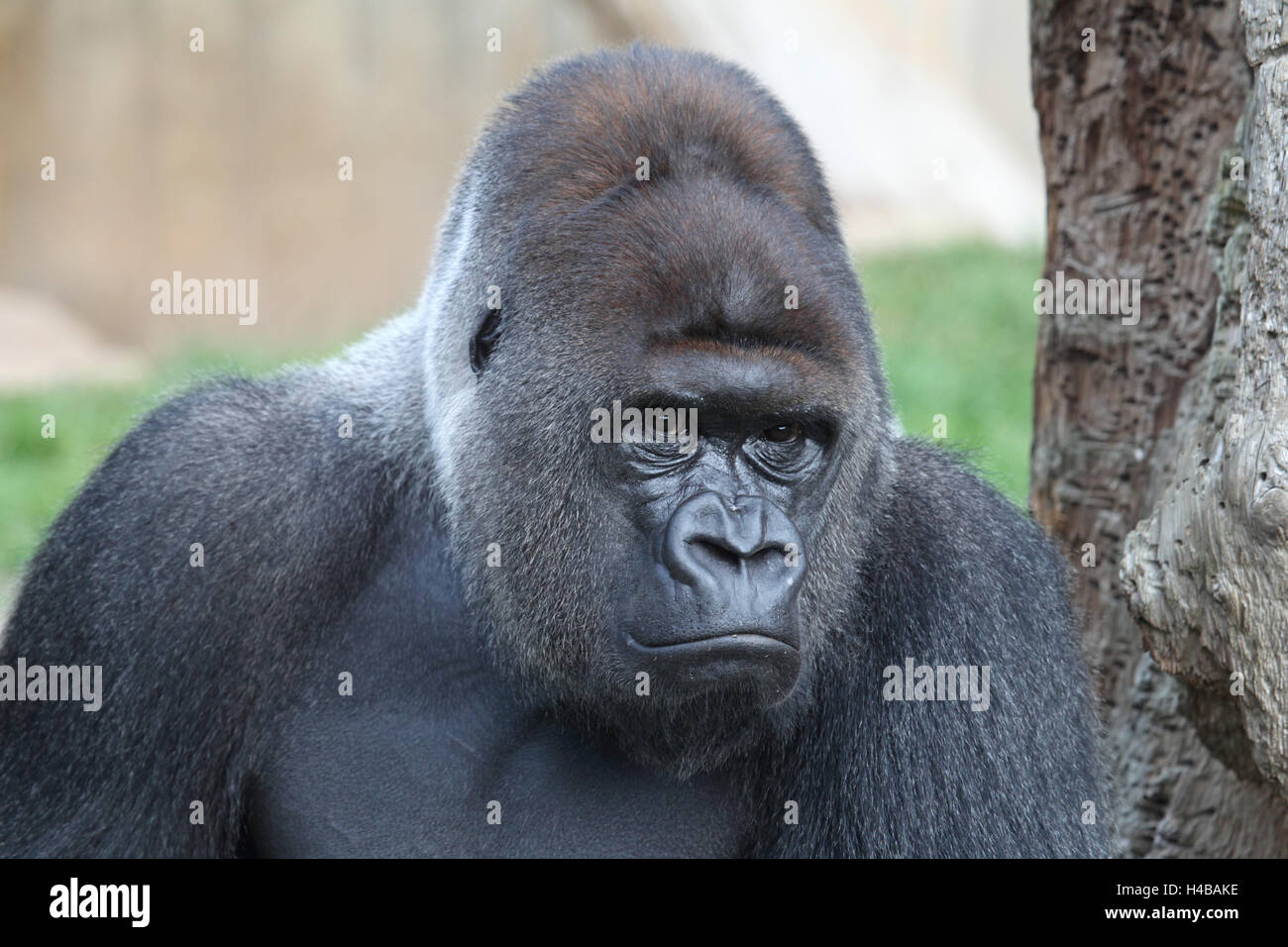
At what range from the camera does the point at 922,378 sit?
10.8m

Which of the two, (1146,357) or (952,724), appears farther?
(1146,357)

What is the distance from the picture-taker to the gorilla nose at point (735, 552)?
3.12 meters

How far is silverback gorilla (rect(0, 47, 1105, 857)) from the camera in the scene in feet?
11.1

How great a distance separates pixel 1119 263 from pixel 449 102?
1339cm

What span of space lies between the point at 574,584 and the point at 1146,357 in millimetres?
2222

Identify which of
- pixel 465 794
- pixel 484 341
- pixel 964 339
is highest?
pixel 964 339

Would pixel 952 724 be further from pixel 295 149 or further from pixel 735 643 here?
pixel 295 149

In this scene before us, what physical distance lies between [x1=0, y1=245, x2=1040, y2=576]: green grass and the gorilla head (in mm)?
5065

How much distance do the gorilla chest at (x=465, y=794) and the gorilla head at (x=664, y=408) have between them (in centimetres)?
19

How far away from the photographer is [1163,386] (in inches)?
182

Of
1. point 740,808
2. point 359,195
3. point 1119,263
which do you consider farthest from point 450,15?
point 740,808

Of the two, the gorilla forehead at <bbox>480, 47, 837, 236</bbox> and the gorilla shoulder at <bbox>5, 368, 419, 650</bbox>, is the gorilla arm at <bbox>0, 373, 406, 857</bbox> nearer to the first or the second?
the gorilla shoulder at <bbox>5, 368, 419, 650</bbox>

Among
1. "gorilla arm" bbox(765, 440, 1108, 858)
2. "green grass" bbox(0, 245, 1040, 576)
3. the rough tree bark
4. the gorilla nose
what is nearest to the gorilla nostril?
the gorilla nose

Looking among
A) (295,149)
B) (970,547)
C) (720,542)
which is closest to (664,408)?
(720,542)
